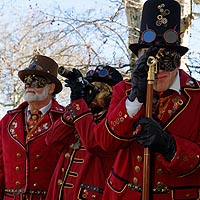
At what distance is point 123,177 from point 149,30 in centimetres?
104

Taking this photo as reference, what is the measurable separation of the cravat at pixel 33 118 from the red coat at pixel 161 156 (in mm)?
2049

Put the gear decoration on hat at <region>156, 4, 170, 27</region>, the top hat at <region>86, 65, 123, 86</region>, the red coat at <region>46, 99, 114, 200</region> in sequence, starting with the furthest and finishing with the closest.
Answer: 1. the top hat at <region>86, 65, 123, 86</region>
2. the red coat at <region>46, 99, 114, 200</region>
3. the gear decoration on hat at <region>156, 4, 170, 27</region>

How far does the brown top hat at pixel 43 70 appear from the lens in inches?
227

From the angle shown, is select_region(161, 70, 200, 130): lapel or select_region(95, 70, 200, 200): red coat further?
select_region(161, 70, 200, 130): lapel

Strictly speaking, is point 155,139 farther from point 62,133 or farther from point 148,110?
point 62,133

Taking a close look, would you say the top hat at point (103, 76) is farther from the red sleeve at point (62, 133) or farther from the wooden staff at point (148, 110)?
the wooden staff at point (148, 110)

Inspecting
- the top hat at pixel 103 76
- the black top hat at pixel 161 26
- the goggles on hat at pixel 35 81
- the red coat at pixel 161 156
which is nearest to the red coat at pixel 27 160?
the goggles on hat at pixel 35 81

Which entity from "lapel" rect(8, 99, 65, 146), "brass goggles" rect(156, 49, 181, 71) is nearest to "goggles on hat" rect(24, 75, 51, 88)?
"lapel" rect(8, 99, 65, 146)

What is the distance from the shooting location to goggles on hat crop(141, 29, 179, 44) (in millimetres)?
3801

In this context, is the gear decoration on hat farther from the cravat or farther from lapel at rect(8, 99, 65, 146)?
the cravat

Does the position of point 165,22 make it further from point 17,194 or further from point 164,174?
point 17,194

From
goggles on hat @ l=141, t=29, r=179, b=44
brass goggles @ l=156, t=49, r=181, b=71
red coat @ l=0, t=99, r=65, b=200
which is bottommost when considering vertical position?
red coat @ l=0, t=99, r=65, b=200

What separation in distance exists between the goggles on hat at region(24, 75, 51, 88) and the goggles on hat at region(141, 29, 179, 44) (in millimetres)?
2144

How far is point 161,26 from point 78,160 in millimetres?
1626
